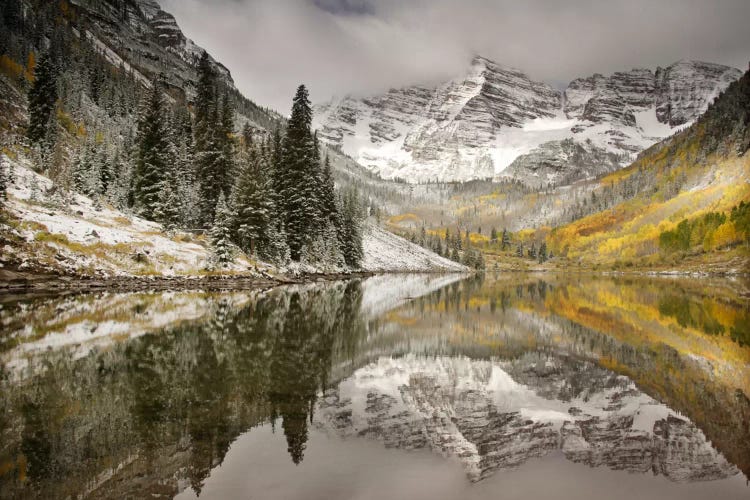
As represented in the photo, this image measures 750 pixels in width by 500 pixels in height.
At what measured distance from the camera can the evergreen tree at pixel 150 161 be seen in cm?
5759

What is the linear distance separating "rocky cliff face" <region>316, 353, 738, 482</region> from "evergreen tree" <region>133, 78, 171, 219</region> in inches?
2005

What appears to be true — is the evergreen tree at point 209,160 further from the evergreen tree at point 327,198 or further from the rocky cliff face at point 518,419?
the rocky cliff face at point 518,419

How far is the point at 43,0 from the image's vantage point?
15250 centimetres

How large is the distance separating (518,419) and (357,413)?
393 centimetres

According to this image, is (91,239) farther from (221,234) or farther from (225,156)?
(225,156)

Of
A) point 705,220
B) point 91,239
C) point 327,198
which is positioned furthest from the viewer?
point 705,220

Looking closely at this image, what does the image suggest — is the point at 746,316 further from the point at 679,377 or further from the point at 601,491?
the point at 601,491

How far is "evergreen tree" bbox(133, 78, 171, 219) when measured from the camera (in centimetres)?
5759

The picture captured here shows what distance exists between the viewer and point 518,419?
11.3m

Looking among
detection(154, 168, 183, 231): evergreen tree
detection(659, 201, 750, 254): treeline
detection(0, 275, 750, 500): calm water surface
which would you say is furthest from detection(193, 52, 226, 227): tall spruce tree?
detection(659, 201, 750, 254): treeline

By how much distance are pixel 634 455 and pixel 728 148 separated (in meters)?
220

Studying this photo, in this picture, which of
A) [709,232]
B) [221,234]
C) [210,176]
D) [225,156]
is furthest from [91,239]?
[709,232]

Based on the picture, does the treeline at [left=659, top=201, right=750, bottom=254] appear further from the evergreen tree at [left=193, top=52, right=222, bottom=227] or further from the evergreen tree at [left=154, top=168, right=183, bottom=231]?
the evergreen tree at [left=154, top=168, right=183, bottom=231]

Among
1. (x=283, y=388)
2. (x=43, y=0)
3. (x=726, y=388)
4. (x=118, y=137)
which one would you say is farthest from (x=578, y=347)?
(x=43, y=0)
